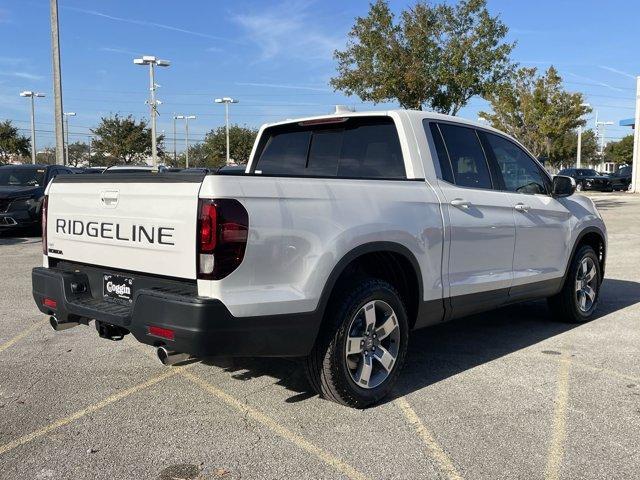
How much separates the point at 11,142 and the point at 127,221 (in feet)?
181

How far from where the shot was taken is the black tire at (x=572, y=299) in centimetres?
594

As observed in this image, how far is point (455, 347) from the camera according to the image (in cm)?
526

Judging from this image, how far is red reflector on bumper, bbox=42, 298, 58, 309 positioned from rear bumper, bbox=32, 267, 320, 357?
0.34 m

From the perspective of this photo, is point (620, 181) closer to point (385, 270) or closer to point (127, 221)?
point (385, 270)

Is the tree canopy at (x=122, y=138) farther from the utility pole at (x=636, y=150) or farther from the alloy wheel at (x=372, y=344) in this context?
the alloy wheel at (x=372, y=344)

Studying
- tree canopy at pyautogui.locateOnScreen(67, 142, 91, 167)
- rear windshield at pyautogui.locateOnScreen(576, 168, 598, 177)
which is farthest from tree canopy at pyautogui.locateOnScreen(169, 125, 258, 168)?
rear windshield at pyautogui.locateOnScreen(576, 168, 598, 177)

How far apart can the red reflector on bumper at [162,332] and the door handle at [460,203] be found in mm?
2170

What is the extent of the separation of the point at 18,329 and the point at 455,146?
4225 millimetres

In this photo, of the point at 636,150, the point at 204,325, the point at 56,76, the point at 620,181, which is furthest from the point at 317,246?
the point at 620,181

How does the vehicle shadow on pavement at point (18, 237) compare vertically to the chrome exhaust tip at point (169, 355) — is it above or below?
below

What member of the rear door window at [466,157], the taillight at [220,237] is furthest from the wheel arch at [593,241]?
the taillight at [220,237]

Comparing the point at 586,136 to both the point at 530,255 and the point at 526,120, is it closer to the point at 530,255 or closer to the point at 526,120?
the point at 526,120

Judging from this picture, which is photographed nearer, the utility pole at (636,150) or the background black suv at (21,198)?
the background black suv at (21,198)

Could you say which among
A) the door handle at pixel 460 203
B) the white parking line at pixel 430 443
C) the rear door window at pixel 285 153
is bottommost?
the white parking line at pixel 430 443
